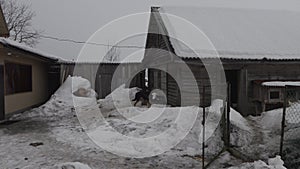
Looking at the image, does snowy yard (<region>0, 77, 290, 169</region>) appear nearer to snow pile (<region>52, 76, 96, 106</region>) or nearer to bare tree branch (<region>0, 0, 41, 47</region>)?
snow pile (<region>52, 76, 96, 106</region>)

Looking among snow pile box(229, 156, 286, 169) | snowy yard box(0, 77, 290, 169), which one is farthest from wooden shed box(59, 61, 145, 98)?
snow pile box(229, 156, 286, 169)

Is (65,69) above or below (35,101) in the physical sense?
above

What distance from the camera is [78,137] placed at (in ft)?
23.3

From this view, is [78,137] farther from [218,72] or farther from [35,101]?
[35,101]

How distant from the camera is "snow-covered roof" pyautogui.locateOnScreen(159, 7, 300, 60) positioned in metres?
11.2

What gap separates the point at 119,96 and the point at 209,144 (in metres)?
10.2

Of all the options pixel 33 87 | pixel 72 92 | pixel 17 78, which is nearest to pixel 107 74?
pixel 72 92

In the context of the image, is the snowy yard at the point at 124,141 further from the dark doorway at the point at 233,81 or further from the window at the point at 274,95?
the dark doorway at the point at 233,81

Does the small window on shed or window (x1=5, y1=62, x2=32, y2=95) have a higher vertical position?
window (x1=5, y1=62, x2=32, y2=95)

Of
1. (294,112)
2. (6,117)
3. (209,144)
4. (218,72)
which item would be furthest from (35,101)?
(294,112)

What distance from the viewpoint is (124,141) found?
255 inches

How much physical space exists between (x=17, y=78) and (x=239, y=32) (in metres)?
9.59

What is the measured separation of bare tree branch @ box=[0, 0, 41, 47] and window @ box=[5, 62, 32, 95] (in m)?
20.9

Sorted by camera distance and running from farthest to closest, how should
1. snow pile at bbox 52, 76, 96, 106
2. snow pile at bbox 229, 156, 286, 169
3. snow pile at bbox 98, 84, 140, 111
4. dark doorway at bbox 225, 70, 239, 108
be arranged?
snow pile at bbox 52, 76, 96, 106, snow pile at bbox 98, 84, 140, 111, dark doorway at bbox 225, 70, 239, 108, snow pile at bbox 229, 156, 286, 169
